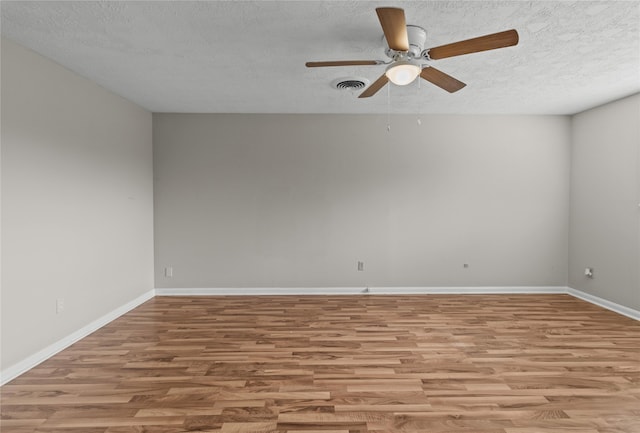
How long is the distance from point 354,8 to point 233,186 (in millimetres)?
3132

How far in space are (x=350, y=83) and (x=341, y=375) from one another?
262 centimetres

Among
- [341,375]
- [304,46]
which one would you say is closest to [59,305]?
[341,375]

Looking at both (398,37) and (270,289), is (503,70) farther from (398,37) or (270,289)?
(270,289)

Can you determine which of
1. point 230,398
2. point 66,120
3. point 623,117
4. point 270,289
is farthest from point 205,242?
point 623,117

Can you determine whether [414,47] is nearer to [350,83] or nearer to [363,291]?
[350,83]

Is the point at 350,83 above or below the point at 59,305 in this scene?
above

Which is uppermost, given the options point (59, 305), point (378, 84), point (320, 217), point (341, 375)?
point (378, 84)

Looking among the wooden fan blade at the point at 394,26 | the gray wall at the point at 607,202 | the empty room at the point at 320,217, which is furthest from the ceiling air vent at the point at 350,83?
the gray wall at the point at 607,202

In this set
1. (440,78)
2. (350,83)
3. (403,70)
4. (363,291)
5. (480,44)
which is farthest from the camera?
(363,291)

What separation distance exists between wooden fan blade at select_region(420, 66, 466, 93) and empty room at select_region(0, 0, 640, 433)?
0.02 meters

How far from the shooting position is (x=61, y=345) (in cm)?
297

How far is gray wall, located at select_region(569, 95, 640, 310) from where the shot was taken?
153 inches

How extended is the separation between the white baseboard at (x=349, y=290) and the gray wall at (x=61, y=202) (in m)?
0.77

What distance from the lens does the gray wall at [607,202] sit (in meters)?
3.89
